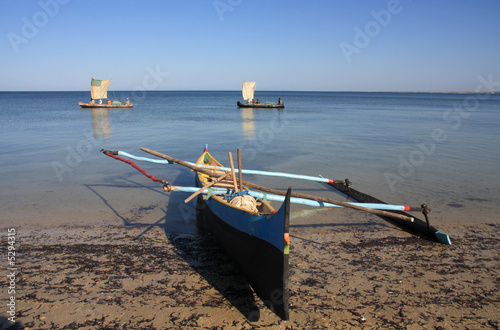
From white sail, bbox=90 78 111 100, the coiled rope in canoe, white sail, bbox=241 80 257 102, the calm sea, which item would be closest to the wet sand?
the coiled rope in canoe

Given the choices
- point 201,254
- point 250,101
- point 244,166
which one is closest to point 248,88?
point 250,101

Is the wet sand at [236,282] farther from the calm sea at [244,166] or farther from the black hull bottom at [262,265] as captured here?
the calm sea at [244,166]

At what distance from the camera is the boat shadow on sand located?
409 centimetres

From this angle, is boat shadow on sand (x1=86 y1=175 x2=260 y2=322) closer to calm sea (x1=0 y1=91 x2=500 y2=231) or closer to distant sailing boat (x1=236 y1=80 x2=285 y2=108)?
calm sea (x1=0 y1=91 x2=500 y2=231)

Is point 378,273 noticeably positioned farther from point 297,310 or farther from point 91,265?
point 91,265

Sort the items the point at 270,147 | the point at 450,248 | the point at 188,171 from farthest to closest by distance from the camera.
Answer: the point at 270,147, the point at 188,171, the point at 450,248

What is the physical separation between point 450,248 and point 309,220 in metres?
2.49

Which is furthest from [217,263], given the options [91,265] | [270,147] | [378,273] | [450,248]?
[270,147]

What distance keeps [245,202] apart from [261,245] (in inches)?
→ 50.6

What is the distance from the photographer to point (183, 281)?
14.7ft

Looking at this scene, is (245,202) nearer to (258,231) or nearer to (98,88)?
(258,231)

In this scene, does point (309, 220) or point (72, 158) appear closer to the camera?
point (309, 220)

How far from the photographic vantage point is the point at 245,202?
16.5 feet

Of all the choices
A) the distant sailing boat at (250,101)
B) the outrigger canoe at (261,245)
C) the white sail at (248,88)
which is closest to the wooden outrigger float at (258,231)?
the outrigger canoe at (261,245)
